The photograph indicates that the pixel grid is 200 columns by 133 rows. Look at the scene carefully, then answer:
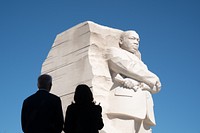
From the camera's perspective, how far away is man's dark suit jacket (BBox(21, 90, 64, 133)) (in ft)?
12.6

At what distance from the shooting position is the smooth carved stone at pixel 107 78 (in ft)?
22.2

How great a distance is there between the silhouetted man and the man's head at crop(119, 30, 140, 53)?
3.72 meters

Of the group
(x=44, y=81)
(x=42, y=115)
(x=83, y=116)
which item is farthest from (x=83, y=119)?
(x=44, y=81)

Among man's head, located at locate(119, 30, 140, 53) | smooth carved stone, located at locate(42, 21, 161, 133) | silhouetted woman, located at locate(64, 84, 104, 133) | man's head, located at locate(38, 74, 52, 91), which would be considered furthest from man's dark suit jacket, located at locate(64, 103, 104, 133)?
man's head, located at locate(119, 30, 140, 53)

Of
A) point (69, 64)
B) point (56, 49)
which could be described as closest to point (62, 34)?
point (56, 49)

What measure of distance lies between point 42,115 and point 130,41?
13.1 feet

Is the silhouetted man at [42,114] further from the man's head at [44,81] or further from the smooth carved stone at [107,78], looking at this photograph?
the smooth carved stone at [107,78]

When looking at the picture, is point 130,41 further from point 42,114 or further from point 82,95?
point 42,114

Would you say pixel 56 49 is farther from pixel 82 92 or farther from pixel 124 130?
pixel 82 92

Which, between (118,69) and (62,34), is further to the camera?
(62,34)

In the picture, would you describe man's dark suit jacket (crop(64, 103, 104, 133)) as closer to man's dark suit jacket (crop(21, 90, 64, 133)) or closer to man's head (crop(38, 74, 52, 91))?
man's dark suit jacket (crop(21, 90, 64, 133))

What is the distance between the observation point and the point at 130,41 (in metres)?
7.54

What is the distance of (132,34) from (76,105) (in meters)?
3.71

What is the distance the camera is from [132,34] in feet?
24.8
